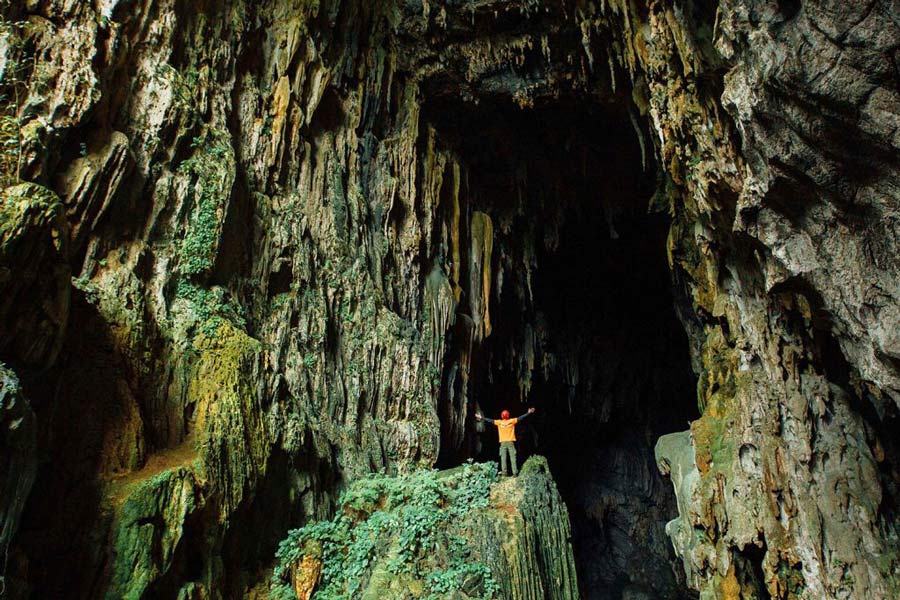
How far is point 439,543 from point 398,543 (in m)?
0.46

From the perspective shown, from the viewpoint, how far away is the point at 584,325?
16.0 meters

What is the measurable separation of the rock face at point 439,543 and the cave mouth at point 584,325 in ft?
10.2

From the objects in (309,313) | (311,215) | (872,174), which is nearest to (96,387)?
(309,313)

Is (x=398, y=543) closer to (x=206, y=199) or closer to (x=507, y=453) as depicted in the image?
(x=507, y=453)

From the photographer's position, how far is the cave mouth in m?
12.4

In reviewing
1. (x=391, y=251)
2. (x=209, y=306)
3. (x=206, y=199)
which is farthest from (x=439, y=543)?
(x=391, y=251)

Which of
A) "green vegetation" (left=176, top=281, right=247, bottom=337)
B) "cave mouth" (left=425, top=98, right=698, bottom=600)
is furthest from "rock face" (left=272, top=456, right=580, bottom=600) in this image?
"cave mouth" (left=425, top=98, right=698, bottom=600)

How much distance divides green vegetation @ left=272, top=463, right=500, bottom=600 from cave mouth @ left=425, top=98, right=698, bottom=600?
317 centimetres

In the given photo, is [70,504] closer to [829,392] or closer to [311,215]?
[311,215]

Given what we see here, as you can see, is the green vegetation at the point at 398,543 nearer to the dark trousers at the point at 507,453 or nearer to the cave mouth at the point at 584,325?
the dark trousers at the point at 507,453

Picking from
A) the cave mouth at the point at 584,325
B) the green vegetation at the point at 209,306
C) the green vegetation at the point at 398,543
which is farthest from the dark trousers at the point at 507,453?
the green vegetation at the point at 209,306

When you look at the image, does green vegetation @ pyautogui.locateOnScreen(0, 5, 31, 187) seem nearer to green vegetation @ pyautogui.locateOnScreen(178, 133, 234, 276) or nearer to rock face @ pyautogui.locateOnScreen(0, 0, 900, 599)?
rock face @ pyautogui.locateOnScreen(0, 0, 900, 599)

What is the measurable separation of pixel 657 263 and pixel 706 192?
26.3ft

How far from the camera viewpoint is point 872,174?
16.8 ft
